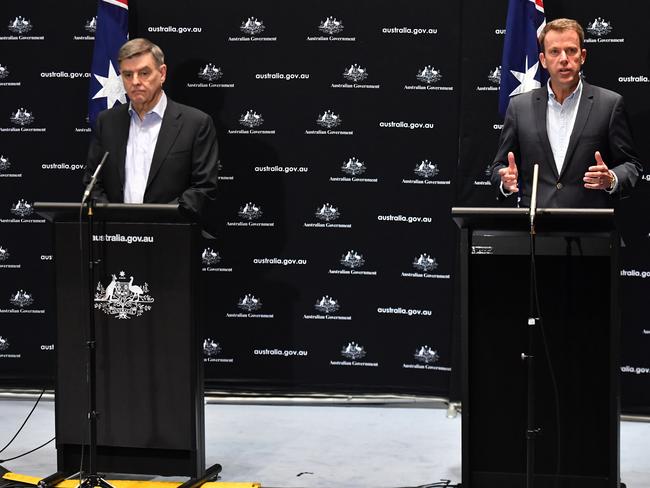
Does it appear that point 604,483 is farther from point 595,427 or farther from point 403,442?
point 403,442

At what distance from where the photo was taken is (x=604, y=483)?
4344 mm

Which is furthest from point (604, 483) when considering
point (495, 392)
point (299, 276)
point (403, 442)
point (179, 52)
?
point (179, 52)

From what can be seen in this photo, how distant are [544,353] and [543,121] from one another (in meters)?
1.17

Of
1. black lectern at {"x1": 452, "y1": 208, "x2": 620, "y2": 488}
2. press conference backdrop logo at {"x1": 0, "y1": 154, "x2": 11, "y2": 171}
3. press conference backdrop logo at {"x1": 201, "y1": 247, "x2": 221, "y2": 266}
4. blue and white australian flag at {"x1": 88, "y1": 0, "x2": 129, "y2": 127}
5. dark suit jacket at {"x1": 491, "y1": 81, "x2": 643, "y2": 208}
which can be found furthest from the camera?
press conference backdrop logo at {"x1": 0, "y1": 154, "x2": 11, "y2": 171}

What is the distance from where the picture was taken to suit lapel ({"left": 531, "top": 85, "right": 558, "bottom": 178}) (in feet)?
15.8

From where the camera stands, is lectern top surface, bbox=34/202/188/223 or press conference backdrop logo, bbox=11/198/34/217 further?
press conference backdrop logo, bbox=11/198/34/217

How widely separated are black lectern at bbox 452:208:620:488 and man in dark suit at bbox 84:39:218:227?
143 cm

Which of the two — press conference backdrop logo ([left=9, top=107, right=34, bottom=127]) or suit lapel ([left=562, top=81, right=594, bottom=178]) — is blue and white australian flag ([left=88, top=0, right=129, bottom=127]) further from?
suit lapel ([left=562, top=81, right=594, bottom=178])

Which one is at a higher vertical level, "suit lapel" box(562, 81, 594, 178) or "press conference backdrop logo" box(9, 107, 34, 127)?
"press conference backdrop logo" box(9, 107, 34, 127)

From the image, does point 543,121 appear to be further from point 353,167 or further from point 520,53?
point 353,167

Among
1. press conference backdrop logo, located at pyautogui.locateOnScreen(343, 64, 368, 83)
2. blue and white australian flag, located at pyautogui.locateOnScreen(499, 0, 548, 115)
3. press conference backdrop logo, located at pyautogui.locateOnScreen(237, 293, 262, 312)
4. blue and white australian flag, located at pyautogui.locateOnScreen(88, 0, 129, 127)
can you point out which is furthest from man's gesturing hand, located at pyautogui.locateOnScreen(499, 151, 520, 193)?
blue and white australian flag, located at pyautogui.locateOnScreen(88, 0, 129, 127)

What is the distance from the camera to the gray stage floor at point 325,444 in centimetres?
497

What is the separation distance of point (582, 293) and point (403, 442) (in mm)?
1692

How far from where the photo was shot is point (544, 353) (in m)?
4.38
